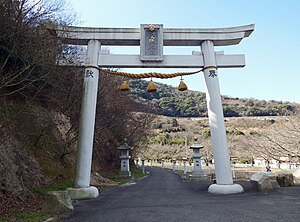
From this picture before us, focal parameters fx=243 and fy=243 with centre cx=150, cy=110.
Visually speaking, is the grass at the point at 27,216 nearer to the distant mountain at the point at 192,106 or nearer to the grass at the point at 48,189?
the grass at the point at 48,189

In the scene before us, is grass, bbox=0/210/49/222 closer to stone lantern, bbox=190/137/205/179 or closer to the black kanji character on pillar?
the black kanji character on pillar

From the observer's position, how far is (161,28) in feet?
31.9

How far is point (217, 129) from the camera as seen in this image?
9008mm

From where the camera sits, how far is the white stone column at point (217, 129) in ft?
28.3

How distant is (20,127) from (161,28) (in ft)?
21.5

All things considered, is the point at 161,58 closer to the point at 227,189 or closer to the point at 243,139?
the point at 227,189

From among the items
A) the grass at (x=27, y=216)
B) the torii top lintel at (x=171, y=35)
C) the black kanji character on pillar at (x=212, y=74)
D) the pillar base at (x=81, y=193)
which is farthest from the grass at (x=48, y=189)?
the black kanji character on pillar at (x=212, y=74)

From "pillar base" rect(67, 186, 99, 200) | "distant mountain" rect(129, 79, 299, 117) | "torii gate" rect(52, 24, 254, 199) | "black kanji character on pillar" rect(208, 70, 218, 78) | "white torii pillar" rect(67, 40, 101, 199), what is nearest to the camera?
"pillar base" rect(67, 186, 99, 200)

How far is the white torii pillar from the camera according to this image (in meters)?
8.38

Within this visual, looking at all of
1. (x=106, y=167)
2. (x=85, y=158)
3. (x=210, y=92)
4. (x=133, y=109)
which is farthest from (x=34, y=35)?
(x=133, y=109)

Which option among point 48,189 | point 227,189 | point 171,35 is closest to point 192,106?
point 171,35

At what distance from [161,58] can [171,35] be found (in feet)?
3.88

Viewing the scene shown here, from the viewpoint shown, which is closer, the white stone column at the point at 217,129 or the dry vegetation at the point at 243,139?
the white stone column at the point at 217,129

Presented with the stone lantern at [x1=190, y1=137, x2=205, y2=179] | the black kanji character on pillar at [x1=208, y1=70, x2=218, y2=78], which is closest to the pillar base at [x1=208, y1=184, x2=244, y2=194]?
the black kanji character on pillar at [x1=208, y1=70, x2=218, y2=78]
